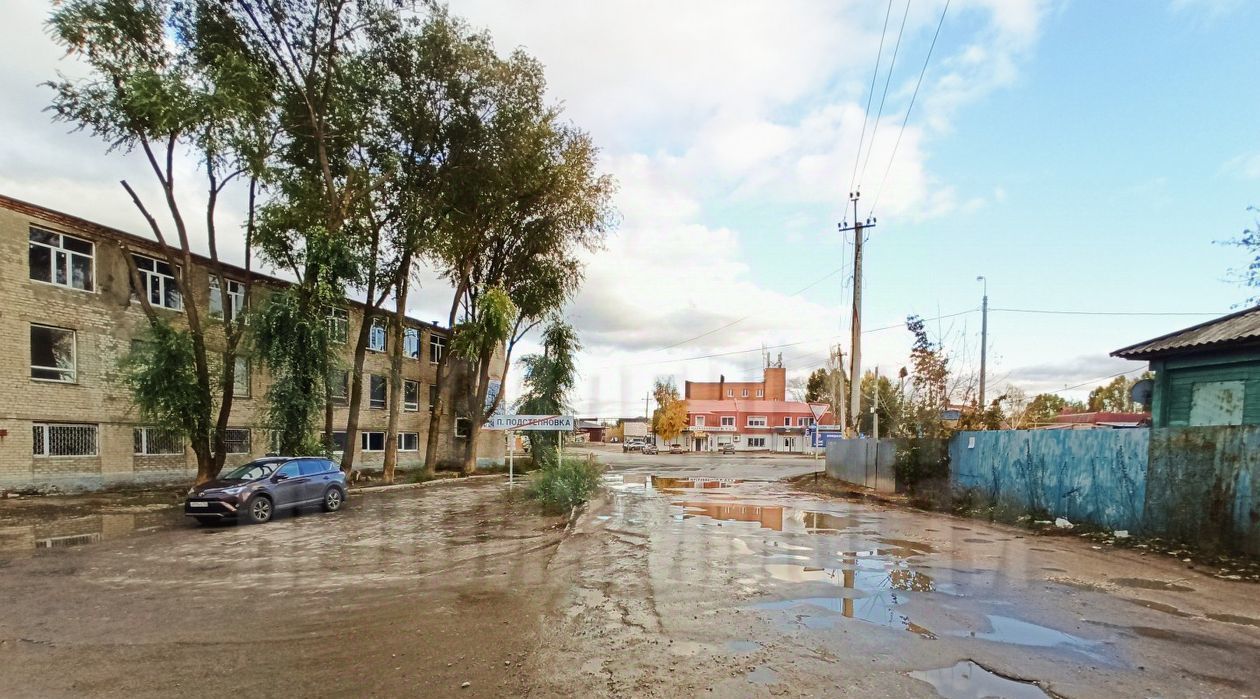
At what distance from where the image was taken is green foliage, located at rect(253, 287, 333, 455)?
829 inches

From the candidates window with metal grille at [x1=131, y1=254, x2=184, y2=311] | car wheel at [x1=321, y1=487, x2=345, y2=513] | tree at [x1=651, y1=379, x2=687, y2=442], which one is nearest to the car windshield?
car wheel at [x1=321, y1=487, x2=345, y2=513]

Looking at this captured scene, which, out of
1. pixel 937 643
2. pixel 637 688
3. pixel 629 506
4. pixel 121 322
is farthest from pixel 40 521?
pixel 937 643

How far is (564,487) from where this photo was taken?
1653 centimetres

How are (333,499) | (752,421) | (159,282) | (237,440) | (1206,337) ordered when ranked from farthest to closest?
1. (752,421)
2. (237,440)
3. (159,282)
4. (333,499)
5. (1206,337)

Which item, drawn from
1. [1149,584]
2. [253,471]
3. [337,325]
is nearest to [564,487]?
[253,471]

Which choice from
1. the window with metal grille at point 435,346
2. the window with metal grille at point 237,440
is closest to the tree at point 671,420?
the window with metal grille at point 435,346

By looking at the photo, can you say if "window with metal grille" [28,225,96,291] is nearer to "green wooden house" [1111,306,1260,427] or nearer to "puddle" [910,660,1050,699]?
"puddle" [910,660,1050,699]

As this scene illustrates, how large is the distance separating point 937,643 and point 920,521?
9385 millimetres

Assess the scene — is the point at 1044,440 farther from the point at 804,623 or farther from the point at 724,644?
the point at 724,644

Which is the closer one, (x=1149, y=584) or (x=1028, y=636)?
(x=1028, y=636)

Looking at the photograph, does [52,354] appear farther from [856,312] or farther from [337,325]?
[856,312]

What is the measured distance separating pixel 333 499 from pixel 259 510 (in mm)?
2673

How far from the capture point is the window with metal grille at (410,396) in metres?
36.4

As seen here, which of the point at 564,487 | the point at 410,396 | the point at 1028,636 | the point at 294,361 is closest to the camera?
the point at 1028,636
